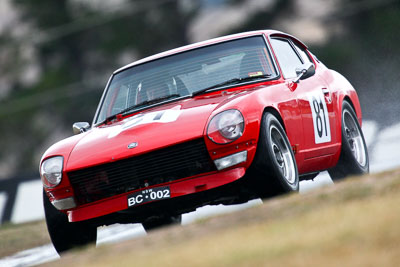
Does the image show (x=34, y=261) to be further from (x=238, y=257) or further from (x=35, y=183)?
(x=35, y=183)

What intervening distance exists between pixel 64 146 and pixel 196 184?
1.20 m

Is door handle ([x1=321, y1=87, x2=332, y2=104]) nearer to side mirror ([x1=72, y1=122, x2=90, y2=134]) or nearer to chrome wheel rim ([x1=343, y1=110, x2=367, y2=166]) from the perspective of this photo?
chrome wheel rim ([x1=343, y1=110, x2=367, y2=166])

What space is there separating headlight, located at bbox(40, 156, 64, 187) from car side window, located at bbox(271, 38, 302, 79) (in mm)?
2077

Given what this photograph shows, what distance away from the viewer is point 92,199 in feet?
20.8

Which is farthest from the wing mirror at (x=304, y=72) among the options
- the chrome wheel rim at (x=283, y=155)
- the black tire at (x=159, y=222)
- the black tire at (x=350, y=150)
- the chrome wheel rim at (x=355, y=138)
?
the black tire at (x=159, y=222)

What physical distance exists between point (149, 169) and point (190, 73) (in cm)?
143

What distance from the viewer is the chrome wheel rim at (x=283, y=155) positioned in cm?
640

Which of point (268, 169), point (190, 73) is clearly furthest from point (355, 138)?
point (268, 169)

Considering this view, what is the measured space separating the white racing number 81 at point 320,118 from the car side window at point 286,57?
290 mm

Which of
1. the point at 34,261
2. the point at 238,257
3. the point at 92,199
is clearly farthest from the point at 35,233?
the point at 238,257

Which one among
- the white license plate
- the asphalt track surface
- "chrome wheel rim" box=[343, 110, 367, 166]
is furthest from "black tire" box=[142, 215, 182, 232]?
the white license plate

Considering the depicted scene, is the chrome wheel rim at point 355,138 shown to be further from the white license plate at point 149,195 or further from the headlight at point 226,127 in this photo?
the white license plate at point 149,195

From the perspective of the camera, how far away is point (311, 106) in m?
7.36

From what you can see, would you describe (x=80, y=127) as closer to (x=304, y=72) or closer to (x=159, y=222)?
(x=159, y=222)
